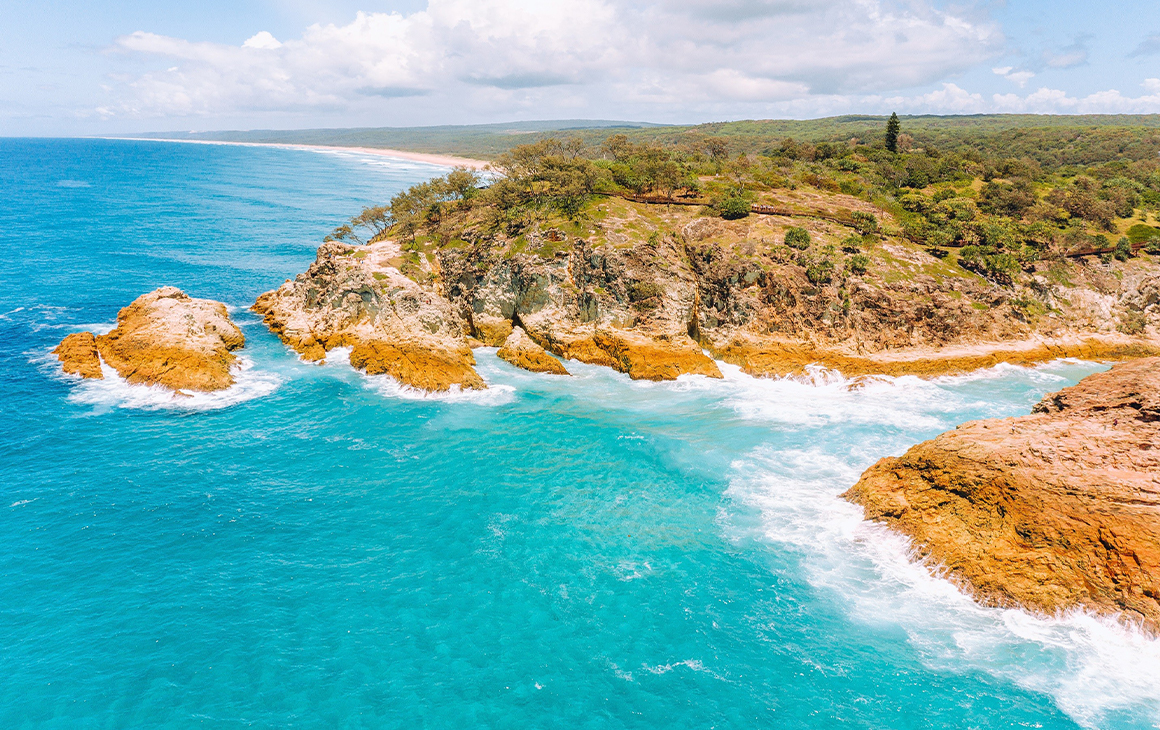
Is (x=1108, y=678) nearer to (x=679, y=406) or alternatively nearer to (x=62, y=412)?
(x=679, y=406)

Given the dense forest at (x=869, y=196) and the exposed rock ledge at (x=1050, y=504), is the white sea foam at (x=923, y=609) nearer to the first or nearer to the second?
the exposed rock ledge at (x=1050, y=504)

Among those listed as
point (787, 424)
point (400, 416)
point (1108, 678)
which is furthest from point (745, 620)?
point (400, 416)

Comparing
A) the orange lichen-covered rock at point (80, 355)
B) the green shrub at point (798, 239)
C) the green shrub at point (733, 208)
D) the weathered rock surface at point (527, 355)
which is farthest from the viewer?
the green shrub at point (733, 208)

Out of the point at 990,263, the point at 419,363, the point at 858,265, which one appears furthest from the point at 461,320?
the point at 990,263

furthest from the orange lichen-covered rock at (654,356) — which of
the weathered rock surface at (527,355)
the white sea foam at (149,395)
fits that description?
the white sea foam at (149,395)

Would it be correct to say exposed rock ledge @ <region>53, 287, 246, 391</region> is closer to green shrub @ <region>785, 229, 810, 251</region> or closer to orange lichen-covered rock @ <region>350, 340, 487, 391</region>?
orange lichen-covered rock @ <region>350, 340, 487, 391</region>

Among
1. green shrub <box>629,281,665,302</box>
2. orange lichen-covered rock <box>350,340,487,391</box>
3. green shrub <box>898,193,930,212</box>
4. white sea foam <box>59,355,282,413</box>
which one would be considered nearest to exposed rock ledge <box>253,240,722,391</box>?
orange lichen-covered rock <box>350,340,487,391</box>
